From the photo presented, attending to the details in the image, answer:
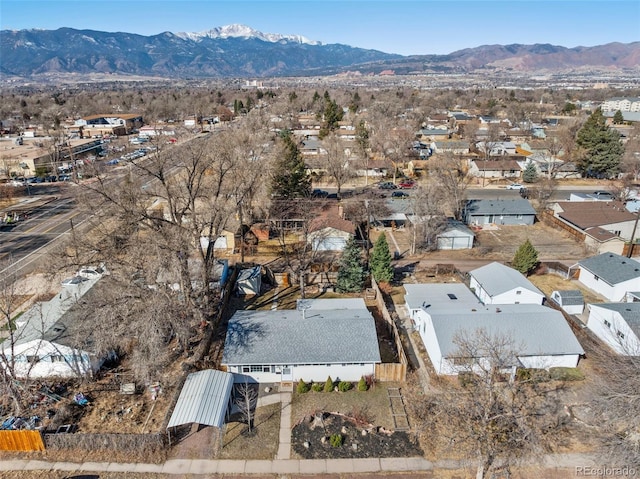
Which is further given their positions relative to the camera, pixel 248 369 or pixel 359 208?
pixel 359 208

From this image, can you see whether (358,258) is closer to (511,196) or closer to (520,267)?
(520,267)

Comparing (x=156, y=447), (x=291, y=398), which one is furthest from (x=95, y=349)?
(x=291, y=398)

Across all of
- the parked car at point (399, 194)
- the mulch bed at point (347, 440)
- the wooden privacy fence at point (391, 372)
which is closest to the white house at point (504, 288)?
the wooden privacy fence at point (391, 372)

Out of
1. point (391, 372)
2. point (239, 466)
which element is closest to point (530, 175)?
point (391, 372)

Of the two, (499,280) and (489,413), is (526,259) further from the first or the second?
(489,413)

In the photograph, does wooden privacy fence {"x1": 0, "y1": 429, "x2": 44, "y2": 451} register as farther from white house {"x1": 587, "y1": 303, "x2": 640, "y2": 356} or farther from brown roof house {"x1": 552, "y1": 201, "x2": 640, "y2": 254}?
brown roof house {"x1": 552, "y1": 201, "x2": 640, "y2": 254}

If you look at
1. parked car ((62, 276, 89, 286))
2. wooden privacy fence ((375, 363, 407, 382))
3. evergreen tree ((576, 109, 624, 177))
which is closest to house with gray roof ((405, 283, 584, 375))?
wooden privacy fence ((375, 363, 407, 382))

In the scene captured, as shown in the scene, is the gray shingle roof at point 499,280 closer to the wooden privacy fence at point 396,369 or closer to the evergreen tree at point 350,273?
the evergreen tree at point 350,273

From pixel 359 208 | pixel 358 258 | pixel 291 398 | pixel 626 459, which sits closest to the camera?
pixel 626 459
